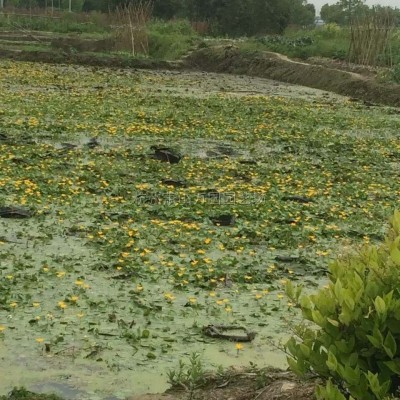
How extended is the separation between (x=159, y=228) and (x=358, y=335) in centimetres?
462

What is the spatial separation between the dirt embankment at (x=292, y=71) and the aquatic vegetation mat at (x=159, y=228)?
6.50 m

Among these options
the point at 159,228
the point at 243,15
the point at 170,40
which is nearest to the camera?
the point at 159,228

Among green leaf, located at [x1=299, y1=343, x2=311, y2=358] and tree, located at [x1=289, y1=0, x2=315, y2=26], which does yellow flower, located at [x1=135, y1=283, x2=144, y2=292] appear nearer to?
green leaf, located at [x1=299, y1=343, x2=311, y2=358]

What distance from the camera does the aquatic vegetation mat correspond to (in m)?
4.68

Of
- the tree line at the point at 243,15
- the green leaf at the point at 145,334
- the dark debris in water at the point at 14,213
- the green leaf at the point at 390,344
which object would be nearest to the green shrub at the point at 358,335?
the green leaf at the point at 390,344

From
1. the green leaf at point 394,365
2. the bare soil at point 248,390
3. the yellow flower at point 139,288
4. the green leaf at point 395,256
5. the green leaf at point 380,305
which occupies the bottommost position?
the yellow flower at point 139,288

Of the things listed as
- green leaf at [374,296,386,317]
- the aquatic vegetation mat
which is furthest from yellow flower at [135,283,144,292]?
green leaf at [374,296,386,317]

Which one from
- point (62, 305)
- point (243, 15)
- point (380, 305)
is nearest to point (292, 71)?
Answer: point (243, 15)

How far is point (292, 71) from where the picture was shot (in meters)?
29.0

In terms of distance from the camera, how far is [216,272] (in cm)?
608

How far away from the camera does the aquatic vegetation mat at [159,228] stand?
4680mm

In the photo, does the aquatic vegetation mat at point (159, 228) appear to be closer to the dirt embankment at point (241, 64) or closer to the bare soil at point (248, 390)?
the bare soil at point (248, 390)

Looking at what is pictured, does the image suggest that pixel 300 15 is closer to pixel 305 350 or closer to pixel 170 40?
pixel 170 40

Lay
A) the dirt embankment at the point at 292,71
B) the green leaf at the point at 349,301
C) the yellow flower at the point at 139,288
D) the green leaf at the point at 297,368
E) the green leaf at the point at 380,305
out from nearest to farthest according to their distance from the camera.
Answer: the green leaf at the point at 380,305
the green leaf at the point at 349,301
the green leaf at the point at 297,368
the yellow flower at the point at 139,288
the dirt embankment at the point at 292,71
